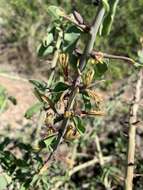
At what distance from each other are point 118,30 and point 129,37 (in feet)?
0.46

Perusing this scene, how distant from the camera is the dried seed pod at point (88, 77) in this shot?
1.25 meters

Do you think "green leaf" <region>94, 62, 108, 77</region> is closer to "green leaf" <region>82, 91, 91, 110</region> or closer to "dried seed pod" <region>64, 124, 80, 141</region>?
"green leaf" <region>82, 91, 91, 110</region>

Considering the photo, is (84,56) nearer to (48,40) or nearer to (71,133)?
(48,40)

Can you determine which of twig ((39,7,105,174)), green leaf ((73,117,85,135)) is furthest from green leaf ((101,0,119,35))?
green leaf ((73,117,85,135))

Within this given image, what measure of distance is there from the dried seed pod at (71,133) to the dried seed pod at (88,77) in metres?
0.19

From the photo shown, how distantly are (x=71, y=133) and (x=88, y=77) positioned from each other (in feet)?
0.74

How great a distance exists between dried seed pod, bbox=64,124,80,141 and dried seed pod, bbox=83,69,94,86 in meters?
0.19

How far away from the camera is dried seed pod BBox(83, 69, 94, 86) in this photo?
1252 millimetres

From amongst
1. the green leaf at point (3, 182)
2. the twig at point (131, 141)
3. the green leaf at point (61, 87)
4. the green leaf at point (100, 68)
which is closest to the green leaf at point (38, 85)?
the green leaf at point (61, 87)

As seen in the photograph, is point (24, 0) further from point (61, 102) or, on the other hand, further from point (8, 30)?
point (61, 102)

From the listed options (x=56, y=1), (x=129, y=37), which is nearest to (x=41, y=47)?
(x=56, y=1)

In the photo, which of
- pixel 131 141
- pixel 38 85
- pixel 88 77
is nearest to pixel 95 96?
pixel 88 77

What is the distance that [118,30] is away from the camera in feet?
20.6

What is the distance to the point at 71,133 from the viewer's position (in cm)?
143
